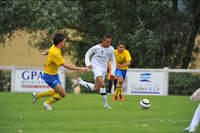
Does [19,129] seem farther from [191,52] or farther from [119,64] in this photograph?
[191,52]

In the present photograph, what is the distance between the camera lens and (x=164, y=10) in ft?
100.0

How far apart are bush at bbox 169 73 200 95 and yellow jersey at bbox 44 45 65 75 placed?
1383cm

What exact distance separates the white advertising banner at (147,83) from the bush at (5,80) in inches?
254

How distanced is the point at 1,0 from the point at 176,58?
1128 cm

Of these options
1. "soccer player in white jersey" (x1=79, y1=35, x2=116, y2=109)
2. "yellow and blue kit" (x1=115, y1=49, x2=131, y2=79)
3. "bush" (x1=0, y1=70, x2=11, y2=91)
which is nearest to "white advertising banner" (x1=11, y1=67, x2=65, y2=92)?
"bush" (x1=0, y1=70, x2=11, y2=91)

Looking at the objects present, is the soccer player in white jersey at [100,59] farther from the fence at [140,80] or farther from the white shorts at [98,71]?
the fence at [140,80]

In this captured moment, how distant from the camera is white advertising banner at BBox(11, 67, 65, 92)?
81.8 ft

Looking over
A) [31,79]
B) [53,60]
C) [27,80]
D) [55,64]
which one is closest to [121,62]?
[55,64]

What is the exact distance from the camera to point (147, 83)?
80.7 feet

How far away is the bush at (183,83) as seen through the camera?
2605cm

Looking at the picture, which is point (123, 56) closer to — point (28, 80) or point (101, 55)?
point (101, 55)

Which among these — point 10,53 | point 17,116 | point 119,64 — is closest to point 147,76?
point 119,64

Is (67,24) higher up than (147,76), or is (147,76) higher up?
(67,24)

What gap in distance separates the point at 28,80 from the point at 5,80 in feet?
6.52
